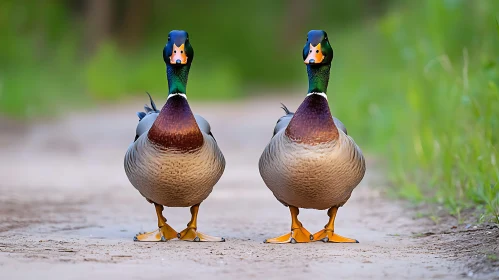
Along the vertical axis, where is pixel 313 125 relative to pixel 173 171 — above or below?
above

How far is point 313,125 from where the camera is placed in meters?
6.15

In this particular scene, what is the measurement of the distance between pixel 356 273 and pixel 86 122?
13.9 m

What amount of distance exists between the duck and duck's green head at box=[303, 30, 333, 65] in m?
0.81

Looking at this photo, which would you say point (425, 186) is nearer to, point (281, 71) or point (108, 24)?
point (108, 24)

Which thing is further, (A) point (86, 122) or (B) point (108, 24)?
(B) point (108, 24)

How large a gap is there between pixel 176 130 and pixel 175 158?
18 cm

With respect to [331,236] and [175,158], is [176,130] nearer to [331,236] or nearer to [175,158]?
[175,158]

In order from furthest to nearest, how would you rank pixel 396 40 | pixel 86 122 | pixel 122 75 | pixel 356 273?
pixel 122 75 → pixel 86 122 → pixel 396 40 → pixel 356 273

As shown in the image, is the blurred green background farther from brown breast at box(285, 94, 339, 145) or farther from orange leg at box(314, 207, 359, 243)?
brown breast at box(285, 94, 339, 145)

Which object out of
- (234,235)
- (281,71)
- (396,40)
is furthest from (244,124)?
(281,71)

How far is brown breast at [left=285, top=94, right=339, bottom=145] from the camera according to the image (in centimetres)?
611

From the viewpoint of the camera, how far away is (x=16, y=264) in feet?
16.5

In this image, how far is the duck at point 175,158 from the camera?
619cm

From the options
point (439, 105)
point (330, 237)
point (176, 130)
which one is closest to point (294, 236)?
point (330, 237)
